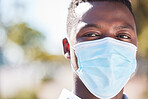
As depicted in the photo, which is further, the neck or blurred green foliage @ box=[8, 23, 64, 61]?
blurred green foliage @ box=[8, 23, 64, 61]

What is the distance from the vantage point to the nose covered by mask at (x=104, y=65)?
209 centimetres

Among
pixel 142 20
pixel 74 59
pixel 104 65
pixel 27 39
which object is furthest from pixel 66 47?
pixel 27 39

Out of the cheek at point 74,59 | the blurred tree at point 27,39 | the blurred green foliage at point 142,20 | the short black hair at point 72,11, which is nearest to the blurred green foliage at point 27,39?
the blurred tree at point 27,39

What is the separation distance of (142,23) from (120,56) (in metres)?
6.57

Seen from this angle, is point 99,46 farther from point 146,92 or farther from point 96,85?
point 146,92

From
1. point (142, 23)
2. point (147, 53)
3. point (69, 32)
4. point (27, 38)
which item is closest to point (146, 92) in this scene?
point (147, 53)

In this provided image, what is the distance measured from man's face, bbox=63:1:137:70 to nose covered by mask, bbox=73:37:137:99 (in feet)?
0.13

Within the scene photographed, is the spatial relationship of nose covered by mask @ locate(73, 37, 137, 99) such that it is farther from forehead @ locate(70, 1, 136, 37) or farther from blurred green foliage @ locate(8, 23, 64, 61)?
blurred green foliage @ locate(8, 23, 64, 61)

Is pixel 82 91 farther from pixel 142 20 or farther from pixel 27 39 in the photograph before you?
pixel 27 39

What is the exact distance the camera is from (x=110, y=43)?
2098mm

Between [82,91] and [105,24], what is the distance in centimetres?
Result: 49

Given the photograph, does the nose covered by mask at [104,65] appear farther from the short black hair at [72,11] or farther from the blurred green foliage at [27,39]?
the blurred green foliage at [27,39]

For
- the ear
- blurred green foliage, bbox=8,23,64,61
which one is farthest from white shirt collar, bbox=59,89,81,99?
blurred green foliage, bbox=8,23,64,61

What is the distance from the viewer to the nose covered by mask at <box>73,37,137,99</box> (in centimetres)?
209
